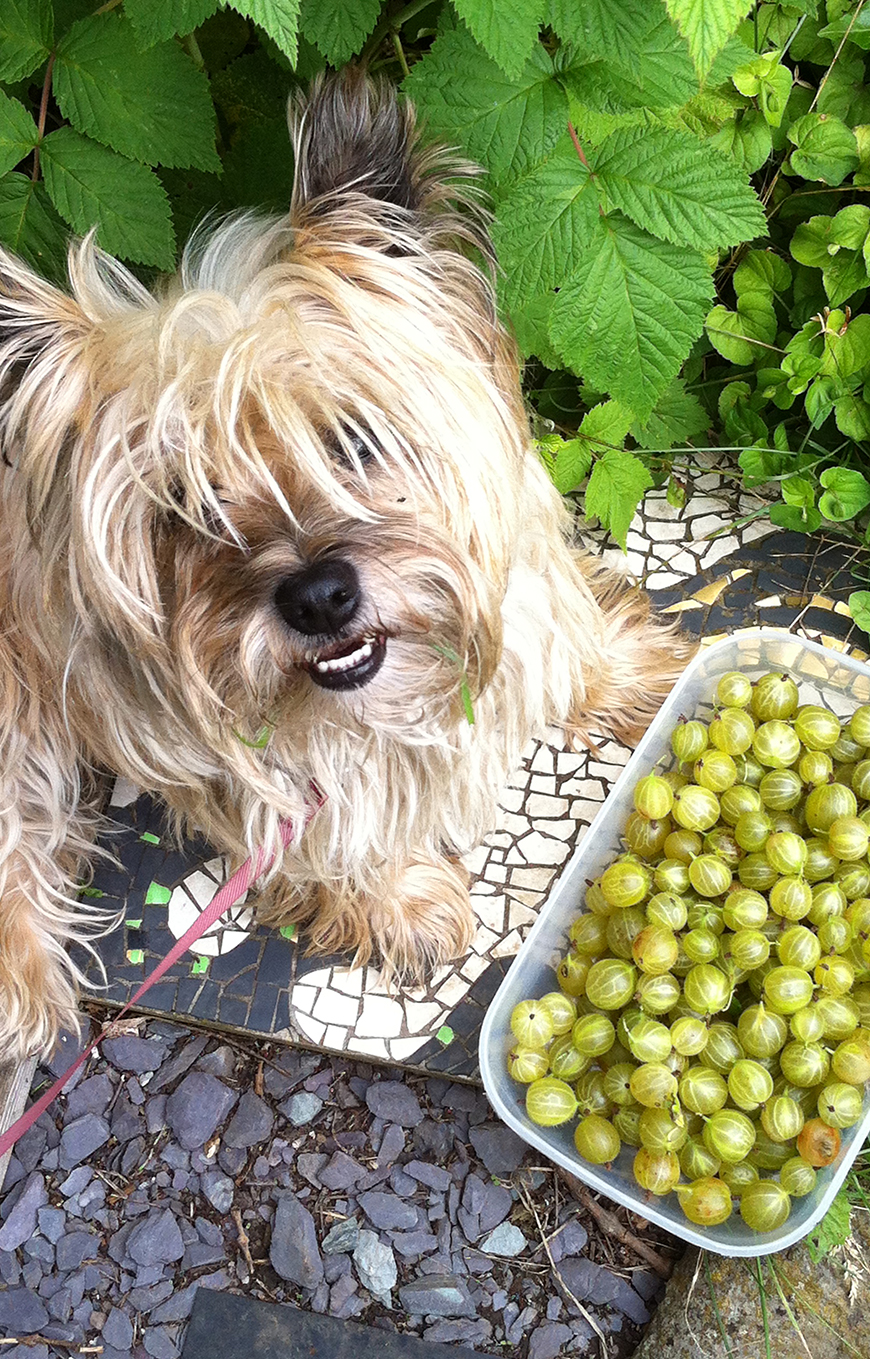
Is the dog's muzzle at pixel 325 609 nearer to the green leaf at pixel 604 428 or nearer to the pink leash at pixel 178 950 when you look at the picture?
the pink leash at pixel 178 950

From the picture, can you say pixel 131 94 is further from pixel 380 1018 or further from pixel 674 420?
pixel 380 1018

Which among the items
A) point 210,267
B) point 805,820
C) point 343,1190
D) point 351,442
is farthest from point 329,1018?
point 210,267

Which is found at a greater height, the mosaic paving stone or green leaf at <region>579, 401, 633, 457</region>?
green leaf at <region>579, 401, 633, 457</region>

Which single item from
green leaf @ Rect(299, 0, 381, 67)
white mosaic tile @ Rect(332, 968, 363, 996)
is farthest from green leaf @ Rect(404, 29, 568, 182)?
white mosaic tile @ Rect(332, 968, 363, 996)

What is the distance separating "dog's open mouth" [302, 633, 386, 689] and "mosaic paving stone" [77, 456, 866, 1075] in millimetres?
739

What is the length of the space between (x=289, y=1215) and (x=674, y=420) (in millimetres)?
1550

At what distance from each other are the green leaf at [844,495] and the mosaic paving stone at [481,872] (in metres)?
0.11

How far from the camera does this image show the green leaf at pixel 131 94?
1.42 metres

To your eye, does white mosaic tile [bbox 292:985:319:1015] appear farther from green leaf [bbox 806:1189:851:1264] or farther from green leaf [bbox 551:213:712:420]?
green leaf [bbox 551:213:712:420]

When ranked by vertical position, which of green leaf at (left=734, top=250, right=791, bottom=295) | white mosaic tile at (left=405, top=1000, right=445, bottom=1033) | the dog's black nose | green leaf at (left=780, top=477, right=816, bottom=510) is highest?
green leaf at (left=734, top=250, right=791, bottom=295)

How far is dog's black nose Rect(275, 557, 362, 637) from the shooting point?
3.98 ft

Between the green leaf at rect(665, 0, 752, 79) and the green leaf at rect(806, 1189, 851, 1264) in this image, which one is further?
the green leaf at rect(806, 1189, 851, 1264)

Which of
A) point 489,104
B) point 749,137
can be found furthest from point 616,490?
point 489,104

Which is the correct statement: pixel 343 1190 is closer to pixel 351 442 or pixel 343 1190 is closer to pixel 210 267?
pixel 351 442
